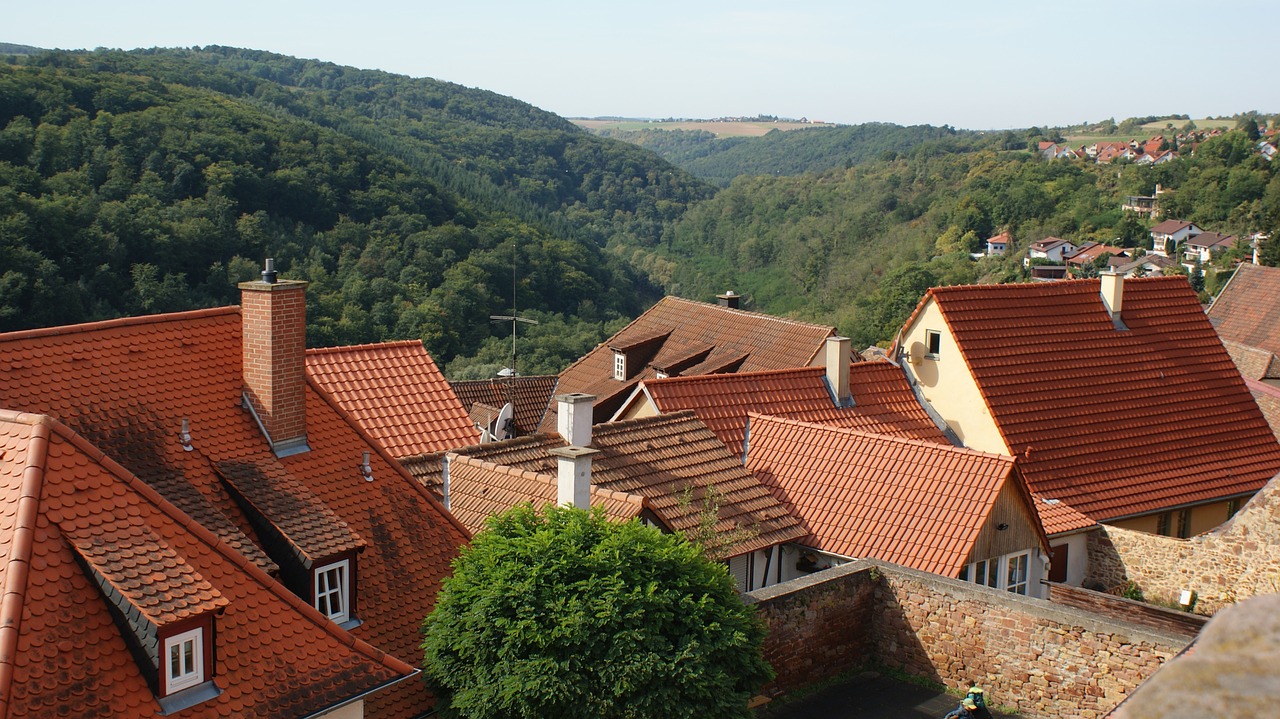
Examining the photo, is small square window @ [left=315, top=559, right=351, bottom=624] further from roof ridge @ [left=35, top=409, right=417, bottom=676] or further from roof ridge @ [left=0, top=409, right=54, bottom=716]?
roof ridge @ [left=0, top=409, right=54, bottom=716]

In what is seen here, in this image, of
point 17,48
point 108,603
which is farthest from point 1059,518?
point 17,48

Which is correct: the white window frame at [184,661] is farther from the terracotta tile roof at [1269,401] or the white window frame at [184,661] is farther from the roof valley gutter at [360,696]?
the terracotta tile roof at [1269,401]

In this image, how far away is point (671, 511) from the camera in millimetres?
16000

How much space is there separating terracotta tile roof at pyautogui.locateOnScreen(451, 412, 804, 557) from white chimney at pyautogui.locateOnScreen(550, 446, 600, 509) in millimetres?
1277

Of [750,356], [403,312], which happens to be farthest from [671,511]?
[403,312]

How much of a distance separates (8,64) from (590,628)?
75640mm

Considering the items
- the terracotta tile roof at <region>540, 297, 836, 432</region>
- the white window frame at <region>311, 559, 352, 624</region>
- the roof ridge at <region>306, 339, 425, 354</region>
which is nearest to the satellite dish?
the terracotta tile roof at <region>540, 297, 836, 432</region>

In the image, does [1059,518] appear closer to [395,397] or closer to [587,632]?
[587,632]

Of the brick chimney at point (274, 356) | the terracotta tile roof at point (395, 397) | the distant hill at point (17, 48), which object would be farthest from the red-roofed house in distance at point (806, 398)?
the distant hill at point (17, 48)

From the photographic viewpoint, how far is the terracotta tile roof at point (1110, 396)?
20.9m

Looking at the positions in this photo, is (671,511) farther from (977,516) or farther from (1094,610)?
(1094,610)

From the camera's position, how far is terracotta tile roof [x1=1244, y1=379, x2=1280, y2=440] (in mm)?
28047

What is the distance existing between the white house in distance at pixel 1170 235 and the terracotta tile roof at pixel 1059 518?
3545 inches

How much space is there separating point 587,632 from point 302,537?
10.2 ft
